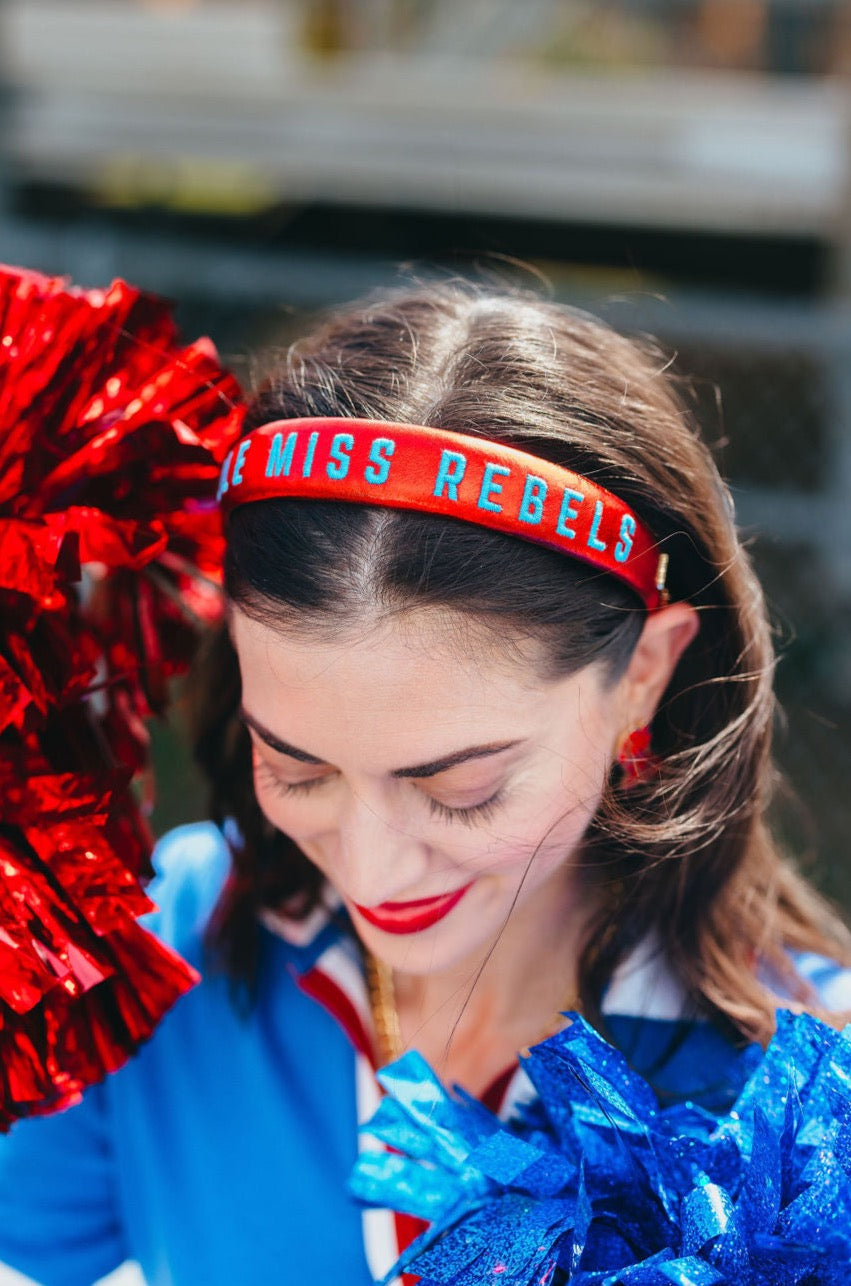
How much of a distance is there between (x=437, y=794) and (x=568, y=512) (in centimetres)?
20

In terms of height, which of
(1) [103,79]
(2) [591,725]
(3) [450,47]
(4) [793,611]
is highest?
(3) [450,47]

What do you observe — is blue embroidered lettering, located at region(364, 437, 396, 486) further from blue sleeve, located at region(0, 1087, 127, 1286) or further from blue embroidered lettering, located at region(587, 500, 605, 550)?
blue sleeve, located at region(0, 1087, 127, 1286)

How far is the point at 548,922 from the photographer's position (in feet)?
3.59

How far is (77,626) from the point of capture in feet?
3.35

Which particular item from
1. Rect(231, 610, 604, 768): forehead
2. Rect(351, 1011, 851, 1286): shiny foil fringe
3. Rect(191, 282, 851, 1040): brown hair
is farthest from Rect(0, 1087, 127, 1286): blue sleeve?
Rect(231, 610, 604, 768): forehead

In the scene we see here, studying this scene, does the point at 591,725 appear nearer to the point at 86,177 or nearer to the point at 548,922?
the point at 548,922

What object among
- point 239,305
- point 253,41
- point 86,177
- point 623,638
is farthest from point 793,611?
point 253,41

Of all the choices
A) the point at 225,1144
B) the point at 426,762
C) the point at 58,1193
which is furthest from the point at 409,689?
the point at 58,1193

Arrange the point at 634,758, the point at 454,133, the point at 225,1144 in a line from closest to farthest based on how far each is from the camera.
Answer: the point at 634,758 → the point at 225,1144 → the point at 454,133

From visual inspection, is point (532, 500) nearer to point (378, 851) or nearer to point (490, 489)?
point (490, 489)

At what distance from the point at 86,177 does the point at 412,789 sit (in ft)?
18.7

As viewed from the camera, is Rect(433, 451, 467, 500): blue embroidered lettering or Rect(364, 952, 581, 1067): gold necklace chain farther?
Rect(364, 952, 581, 1067): gold necklace chain

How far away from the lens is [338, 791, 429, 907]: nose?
2.94 feet

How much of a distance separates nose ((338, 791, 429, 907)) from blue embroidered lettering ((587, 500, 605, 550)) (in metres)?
0.22
